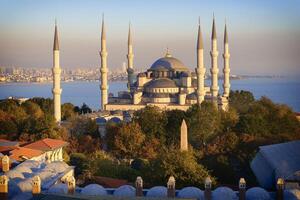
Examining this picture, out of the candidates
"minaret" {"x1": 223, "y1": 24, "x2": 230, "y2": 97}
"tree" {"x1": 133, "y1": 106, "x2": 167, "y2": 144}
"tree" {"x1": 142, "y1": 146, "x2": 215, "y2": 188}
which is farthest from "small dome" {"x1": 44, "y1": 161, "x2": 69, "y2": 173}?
"minaret" {"x1": 223, "y1": 24, "x2": 230, "y2": 97}

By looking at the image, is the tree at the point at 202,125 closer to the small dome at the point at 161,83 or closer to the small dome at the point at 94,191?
the small dome at the point at 94,191

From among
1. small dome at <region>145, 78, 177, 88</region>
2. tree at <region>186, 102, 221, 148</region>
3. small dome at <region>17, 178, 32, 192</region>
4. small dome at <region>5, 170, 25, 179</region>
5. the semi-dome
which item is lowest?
small dome at <region>17, 178, 32, 192</region>

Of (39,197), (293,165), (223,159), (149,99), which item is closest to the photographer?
(39,197)

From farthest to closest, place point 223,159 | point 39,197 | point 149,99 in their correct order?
point 149,99 < point 223,159 < point 39,197

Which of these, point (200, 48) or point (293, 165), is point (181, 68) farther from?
point (293, 165)

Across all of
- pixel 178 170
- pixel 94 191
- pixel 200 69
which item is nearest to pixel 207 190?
pixel 94 191

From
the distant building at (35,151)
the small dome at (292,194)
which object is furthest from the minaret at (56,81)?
the small dome at (292,194)

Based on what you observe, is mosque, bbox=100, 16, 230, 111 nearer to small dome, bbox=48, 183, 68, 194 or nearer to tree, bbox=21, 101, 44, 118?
tree, bbox=21, 101, 44, 118

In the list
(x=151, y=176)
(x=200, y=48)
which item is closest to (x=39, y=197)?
(x=151, y=176)
